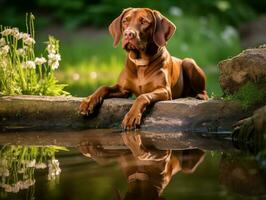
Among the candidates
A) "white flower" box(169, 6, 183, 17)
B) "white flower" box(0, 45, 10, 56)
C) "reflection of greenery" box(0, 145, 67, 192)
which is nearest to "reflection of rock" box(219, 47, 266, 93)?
"reflection of greenery" box(0, 145, 67, 192)

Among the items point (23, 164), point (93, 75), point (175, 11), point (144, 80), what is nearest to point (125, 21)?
point (144, 80)

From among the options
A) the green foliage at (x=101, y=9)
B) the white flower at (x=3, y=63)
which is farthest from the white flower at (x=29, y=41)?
the green foliage at (x=101, y=9)

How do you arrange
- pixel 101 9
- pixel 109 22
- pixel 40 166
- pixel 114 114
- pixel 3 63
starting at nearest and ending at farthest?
pixel 40 166
pixel 114 114
pixel 3 63
pixel 101 9
pixel 109 22

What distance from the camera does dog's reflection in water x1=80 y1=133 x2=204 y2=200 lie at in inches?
205

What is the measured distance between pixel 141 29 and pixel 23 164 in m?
2.49

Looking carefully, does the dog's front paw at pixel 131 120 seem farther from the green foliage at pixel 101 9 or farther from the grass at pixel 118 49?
the green foliage at pixel 101 9

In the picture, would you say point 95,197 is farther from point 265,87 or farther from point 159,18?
point 159,18

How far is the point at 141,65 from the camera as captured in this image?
338 inches

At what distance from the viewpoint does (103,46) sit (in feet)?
62.8

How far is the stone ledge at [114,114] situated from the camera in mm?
7941

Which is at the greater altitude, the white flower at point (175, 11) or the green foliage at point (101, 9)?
the white flower at point (175, 11)

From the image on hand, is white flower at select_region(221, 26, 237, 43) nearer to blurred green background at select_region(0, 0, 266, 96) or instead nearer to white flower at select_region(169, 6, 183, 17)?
blurred green background at select_region(0, 0, 266, 96)

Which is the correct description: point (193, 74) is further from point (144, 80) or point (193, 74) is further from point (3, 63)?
point (3, 63)

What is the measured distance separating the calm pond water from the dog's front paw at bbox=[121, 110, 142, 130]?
12 centimetres
